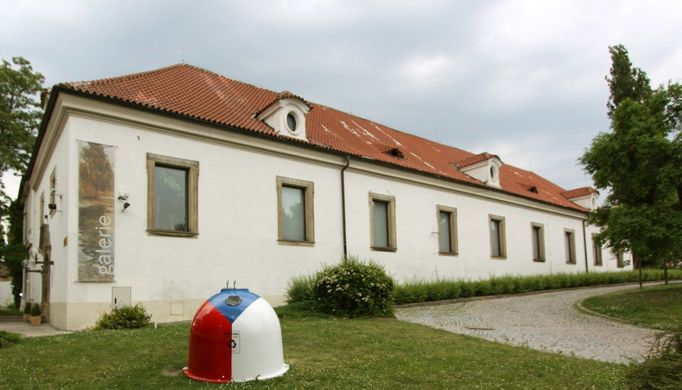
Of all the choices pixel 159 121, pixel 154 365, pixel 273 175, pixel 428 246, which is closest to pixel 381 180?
pixel 428 246

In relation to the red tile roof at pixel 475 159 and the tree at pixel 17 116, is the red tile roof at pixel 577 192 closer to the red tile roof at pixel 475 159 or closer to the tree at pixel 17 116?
the red tile roof at pixel 475 159

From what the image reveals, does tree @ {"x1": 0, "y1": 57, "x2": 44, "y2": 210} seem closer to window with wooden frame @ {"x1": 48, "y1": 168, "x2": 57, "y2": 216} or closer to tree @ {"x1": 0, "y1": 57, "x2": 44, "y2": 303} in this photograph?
tree @ {"x1": 0, "y1": 57, "x2": 44, "y2": 303}

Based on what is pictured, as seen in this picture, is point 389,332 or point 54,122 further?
point 54,122

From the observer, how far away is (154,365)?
8453 millimetres

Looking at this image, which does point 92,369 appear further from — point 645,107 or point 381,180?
point 645,107

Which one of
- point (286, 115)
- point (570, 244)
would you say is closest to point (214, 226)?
point (286, 115)

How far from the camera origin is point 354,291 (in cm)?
1512

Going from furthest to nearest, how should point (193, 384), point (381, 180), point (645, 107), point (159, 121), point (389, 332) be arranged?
1. point (381, 180)
2. point (645, 107)
3. point (159, 121)
4. point (389, 332)
5. point (193, 384)

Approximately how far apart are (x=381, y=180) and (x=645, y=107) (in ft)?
32.3

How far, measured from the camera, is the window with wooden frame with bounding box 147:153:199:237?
15.9 metres

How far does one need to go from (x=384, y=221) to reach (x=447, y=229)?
4595 millimetres

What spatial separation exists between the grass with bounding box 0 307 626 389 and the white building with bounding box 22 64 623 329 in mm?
3750

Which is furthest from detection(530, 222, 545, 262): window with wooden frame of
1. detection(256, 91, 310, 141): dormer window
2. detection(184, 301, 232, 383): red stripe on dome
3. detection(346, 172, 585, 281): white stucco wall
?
detection(184, 301, 232, 383): red stripe on dome

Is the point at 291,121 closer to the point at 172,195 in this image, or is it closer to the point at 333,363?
the point at 172,195
